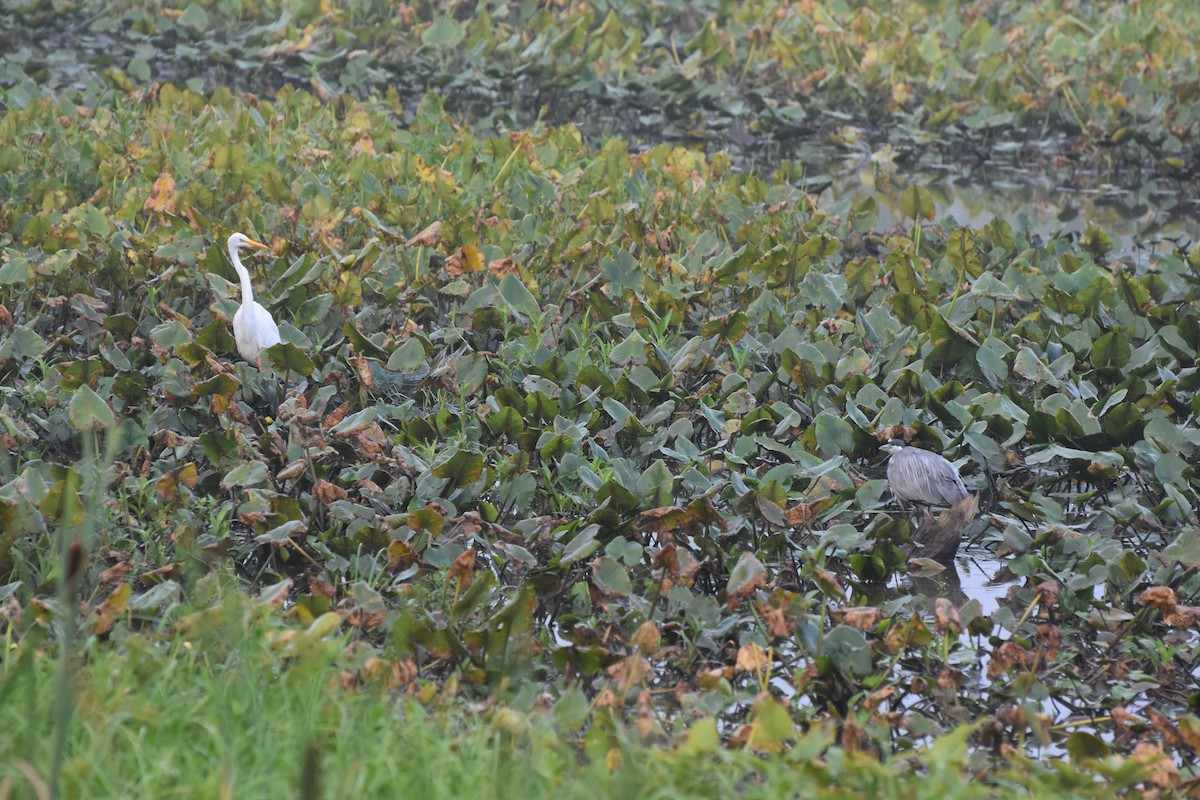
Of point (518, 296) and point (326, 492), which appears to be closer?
point (326, 492)

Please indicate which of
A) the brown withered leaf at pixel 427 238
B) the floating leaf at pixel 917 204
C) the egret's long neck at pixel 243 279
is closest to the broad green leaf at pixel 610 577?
the egret's long neck at pixel 243 279

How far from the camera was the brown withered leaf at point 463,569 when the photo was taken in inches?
119

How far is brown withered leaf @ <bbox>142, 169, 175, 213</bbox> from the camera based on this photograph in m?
5.12

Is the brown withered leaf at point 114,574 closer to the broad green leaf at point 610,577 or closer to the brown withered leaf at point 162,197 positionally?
the broad green leaf at point 610,577

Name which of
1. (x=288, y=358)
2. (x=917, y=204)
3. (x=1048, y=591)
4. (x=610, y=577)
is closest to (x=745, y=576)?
(x=610, y=577)

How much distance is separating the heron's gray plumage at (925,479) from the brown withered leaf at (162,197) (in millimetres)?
2874

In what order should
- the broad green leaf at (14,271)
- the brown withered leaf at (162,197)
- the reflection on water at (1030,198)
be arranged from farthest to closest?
the reflection on water at (1030,198) < the brown withered leaf at (162,197) < the broad green leaf at (14,271)

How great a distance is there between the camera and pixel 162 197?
5148 millimetres

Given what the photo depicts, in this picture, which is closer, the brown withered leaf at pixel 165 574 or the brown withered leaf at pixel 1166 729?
the brown withered leaf at pixel 1166 729

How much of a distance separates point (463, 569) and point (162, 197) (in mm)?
2701

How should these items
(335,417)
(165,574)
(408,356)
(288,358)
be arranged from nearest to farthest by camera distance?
(165,574)
(335,417)
(288,358)
(408,356)

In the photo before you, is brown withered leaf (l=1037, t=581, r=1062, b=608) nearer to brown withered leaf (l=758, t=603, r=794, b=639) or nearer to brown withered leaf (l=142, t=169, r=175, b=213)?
brown withered leaf (l=758, t=603, r=794, b=639)

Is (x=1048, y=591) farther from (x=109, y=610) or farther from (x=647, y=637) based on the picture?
(x=109, y=610)

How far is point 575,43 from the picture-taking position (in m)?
8.94
